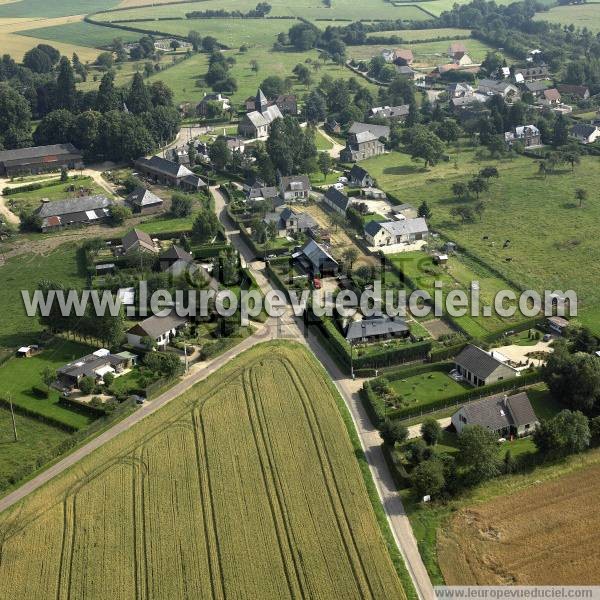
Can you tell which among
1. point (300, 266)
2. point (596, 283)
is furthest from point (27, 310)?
point (596, 283)

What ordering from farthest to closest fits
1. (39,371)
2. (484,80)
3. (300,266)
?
(484,80) < (300,266) < (39,371)

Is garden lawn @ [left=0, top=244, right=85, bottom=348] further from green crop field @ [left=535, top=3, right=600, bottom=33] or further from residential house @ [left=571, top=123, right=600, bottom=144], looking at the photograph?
green crop field @ [left=535, top=3, right=600, bottom=33]

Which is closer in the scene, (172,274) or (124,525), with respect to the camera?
(124,525)

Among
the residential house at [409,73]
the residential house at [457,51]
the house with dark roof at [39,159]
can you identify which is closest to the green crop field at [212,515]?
the house with dark roof at [39,159]

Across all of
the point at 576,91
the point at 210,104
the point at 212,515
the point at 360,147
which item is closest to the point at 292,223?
the point at 360,147

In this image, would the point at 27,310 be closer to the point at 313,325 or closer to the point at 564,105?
the point at 313,325

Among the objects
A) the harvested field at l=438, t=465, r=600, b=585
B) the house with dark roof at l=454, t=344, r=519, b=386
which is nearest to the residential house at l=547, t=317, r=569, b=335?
the house with dark roof at l=454, t=344, r=519, b=386

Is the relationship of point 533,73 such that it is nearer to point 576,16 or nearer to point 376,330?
point 576,16
